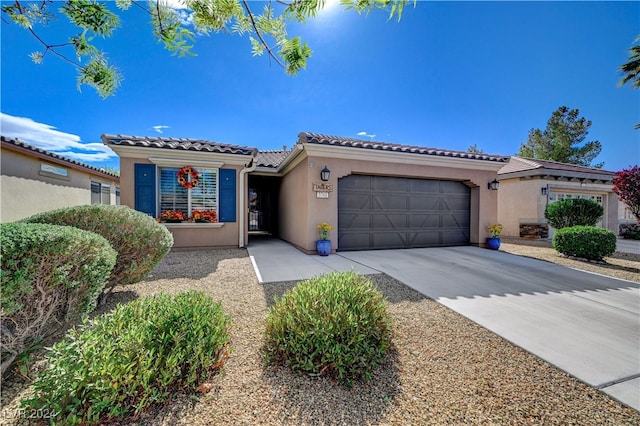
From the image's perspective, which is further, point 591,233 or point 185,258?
point 591,233

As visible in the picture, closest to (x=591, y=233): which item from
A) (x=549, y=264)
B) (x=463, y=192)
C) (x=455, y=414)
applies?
(x=549, y=264)

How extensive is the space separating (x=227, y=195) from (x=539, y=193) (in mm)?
14521

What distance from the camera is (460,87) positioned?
1038 centimetres

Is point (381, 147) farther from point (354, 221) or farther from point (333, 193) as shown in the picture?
point (354, 221)

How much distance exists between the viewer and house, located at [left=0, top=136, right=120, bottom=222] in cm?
814

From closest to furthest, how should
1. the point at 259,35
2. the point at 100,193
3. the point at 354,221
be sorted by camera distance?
the point at 259,35
the point at 354,221
the point at 100,193

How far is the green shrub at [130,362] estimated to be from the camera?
5.17ft

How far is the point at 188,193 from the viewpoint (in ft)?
27.1

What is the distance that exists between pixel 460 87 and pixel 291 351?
480 inches

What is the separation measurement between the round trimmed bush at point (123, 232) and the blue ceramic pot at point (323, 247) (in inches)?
165

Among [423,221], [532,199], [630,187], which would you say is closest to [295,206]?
[423,221]

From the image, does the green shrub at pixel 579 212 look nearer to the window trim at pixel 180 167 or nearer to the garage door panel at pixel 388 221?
the garage door panel at pixel 388 221

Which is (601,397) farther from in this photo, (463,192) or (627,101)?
(627,101)

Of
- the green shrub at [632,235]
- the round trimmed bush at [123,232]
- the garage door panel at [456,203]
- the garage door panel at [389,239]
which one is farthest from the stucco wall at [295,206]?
the green shrub at [632,235]
